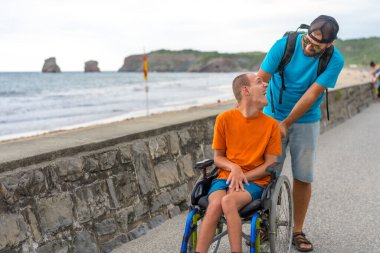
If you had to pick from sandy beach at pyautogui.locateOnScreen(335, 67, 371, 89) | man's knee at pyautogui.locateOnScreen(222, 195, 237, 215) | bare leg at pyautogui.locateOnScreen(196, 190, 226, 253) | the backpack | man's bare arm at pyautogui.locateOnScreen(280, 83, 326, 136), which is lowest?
sandy beach at pyautogui.locateOnScreen(335, 67, 371, 89)

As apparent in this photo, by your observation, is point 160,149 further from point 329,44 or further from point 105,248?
point 329,44

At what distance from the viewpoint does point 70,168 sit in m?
3.78

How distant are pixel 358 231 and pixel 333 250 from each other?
541 millimetres

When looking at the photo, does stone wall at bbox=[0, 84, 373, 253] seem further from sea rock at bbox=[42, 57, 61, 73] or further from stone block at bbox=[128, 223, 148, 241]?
sea rock at bbox=[42, 57, 61, 73]

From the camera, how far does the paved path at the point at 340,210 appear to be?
414cm

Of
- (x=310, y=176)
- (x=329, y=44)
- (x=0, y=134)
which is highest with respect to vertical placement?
(x=329, y=44)

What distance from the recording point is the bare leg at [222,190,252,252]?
2.82 m

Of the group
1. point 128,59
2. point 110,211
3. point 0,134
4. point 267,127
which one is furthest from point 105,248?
point 128,59

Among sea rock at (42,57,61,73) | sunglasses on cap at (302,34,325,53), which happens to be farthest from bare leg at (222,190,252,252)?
sea rock at (42,57,61,73)

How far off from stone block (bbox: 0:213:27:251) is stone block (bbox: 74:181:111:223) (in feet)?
1.62

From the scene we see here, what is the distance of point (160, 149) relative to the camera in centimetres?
490

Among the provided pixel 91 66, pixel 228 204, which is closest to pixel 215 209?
pixel 228 204

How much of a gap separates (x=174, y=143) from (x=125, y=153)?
2.82 feet

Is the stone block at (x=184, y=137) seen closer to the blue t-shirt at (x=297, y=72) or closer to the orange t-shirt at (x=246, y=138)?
the blue t-shirt at (x=297, y=72)
